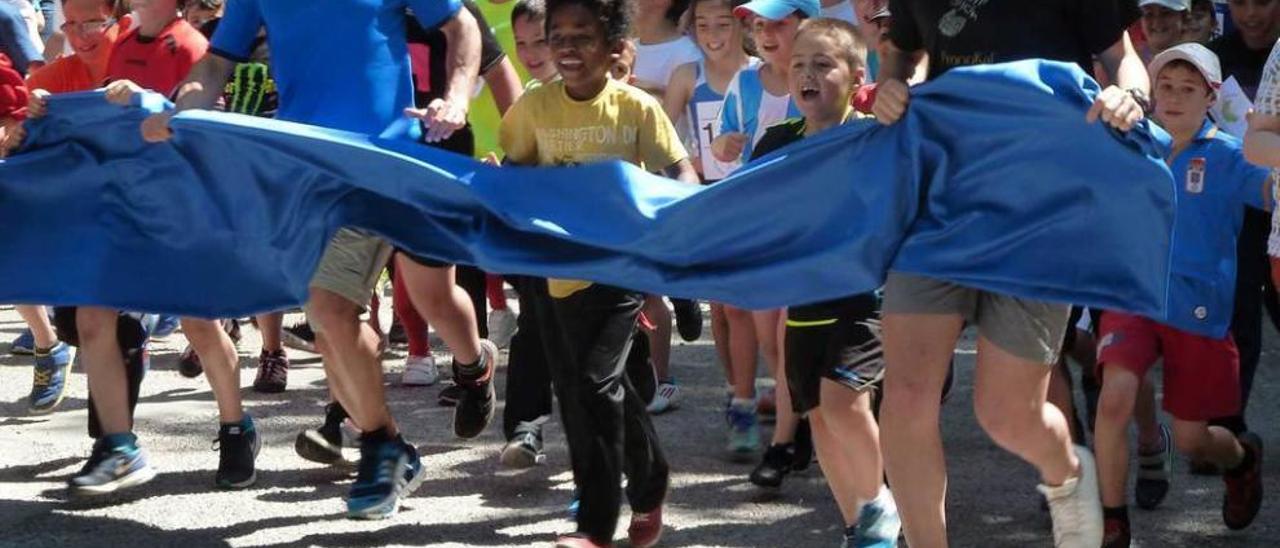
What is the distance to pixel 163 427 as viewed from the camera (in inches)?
336

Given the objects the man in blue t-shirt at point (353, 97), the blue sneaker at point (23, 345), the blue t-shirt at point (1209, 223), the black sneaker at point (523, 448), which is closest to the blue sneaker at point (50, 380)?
the blue sneaker at point (23, 345)

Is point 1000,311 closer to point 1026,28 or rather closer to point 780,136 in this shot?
point 1026,28

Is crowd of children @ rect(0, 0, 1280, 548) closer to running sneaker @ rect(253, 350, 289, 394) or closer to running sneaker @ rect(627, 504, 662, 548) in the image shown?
running sneaker @ rect(627, 504, 662, 548)

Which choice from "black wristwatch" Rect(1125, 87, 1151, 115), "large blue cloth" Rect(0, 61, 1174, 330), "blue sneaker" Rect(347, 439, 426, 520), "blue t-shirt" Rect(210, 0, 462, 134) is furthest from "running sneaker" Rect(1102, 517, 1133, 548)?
"blue t-shirt" Rect(210, 0, 462, 134)

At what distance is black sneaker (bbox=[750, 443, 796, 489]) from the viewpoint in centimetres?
739

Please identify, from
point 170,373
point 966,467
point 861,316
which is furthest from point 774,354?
point 170,373

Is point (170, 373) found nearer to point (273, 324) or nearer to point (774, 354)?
point (273, 324)

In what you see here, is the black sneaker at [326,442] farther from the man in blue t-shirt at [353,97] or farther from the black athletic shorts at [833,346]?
the black athletic shorts at [833,346]

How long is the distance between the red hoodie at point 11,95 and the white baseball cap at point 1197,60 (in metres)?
3.78

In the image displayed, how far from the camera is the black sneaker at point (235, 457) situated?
7352 millimetres

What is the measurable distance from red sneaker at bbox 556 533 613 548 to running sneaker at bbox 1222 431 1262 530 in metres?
2.07

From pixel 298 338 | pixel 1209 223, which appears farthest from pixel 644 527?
pixel 298 338

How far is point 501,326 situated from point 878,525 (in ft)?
14.4

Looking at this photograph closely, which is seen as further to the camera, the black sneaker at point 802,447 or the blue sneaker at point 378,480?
the black sneaker at point 802,447
